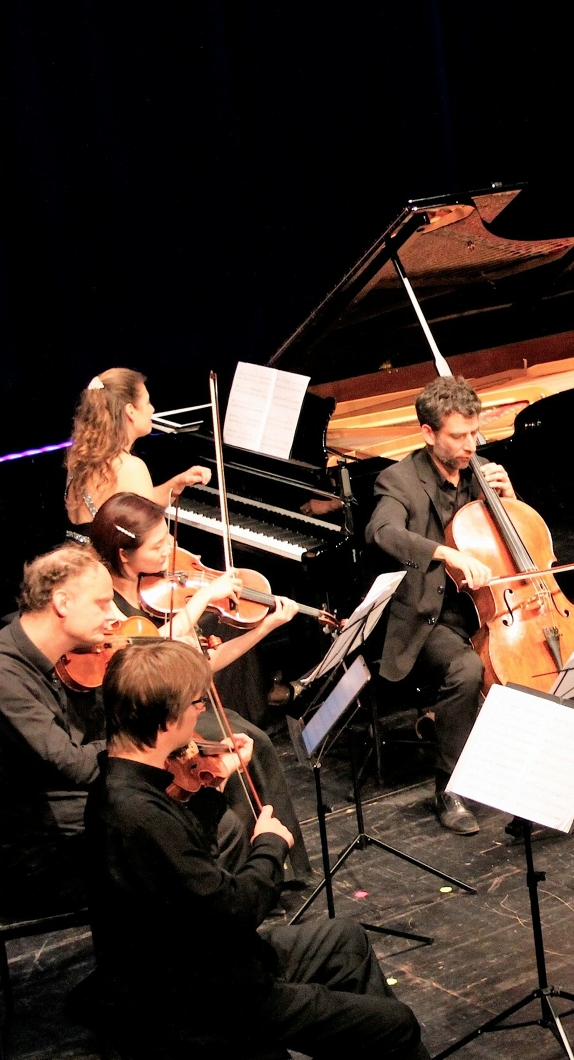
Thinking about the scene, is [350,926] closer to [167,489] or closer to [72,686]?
[72,686]

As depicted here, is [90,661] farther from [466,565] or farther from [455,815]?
[455,815]

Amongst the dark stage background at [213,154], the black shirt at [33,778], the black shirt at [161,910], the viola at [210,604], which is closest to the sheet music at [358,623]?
the viola at [210,604]

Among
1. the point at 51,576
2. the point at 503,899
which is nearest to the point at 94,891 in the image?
the point at 51,576

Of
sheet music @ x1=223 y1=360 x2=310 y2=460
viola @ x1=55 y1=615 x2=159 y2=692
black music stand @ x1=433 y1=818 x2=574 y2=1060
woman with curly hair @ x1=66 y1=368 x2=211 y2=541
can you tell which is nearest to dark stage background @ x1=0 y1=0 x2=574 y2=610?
sheet music @ x1=223 y1=360 x2=310 y2=460

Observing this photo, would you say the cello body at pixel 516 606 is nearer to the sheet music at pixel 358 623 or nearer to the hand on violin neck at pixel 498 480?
the hand on violin neck at pixel 498 480

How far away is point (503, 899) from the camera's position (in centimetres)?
364

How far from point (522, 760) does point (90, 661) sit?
1.33 metres

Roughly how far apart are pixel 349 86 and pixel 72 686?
185 inches

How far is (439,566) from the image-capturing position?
4270 millimetres

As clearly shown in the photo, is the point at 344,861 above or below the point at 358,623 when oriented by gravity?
below

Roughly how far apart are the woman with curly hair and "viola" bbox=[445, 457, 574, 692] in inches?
49.2

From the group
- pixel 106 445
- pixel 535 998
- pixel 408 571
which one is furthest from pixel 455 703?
pixel 106 445

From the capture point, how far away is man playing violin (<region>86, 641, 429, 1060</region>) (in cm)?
228

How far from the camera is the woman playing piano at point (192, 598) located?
12.3 ft
